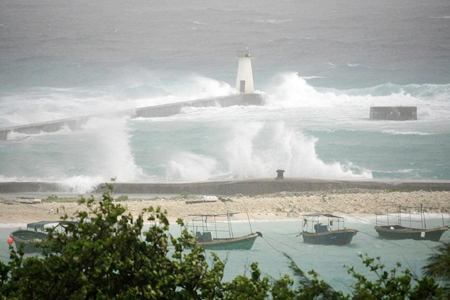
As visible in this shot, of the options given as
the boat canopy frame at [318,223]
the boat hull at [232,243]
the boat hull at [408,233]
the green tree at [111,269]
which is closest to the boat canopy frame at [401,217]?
the boat canopy frame at [318,223]

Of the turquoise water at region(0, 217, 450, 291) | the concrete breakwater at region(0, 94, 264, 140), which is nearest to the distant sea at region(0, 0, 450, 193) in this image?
the concrete breakwater at region(0, 94, 264, 140)

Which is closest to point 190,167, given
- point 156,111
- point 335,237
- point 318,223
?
point 156,111

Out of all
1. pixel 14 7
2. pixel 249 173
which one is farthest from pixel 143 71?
pixel 249 173

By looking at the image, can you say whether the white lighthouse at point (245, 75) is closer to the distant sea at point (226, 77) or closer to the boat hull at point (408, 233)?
the distant sea at point (226, 77)

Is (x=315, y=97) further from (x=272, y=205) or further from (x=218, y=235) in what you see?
(x=218, y=235)

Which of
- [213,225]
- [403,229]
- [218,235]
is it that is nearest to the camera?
[403,229]

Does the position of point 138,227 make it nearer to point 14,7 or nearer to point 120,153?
point 120,153
